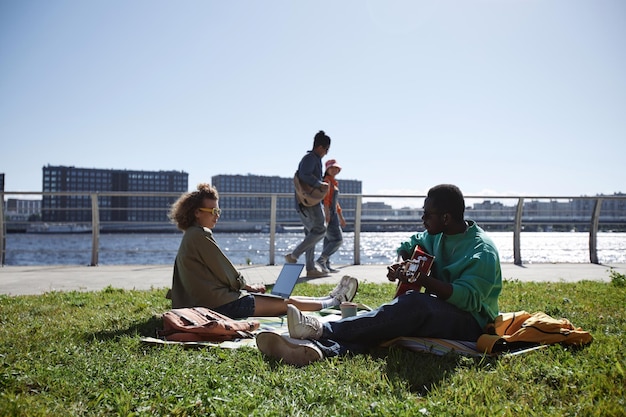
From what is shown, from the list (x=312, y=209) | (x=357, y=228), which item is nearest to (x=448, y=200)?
(x=312, y=209)

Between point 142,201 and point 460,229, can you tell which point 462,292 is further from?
point 142,201

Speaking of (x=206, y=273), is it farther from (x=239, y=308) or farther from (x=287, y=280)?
(x=287, y=280)

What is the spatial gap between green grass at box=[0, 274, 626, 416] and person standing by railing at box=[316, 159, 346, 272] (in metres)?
5.07

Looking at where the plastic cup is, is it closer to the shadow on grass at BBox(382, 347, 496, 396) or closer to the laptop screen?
the shadow on grass at BBox(382, 347, 496, 396)

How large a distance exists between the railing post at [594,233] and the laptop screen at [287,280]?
808cm

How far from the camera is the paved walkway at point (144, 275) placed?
7.32 meters

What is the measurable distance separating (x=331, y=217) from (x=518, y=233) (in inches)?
169

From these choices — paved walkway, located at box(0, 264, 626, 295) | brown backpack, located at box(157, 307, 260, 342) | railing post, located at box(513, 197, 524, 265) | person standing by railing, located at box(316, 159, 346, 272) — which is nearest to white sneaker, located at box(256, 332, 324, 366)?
brown backpack, located at box(157, 307, 260, 342)

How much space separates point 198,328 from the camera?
154 inches

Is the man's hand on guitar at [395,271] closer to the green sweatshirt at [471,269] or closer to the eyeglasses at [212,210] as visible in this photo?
the green sweatshirt at [471,269]

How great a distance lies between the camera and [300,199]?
827cm

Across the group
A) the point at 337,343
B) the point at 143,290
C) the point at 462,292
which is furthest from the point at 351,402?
the point at 143,290

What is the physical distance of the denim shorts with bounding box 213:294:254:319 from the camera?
4.82 m

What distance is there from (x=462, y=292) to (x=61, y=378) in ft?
7.80
